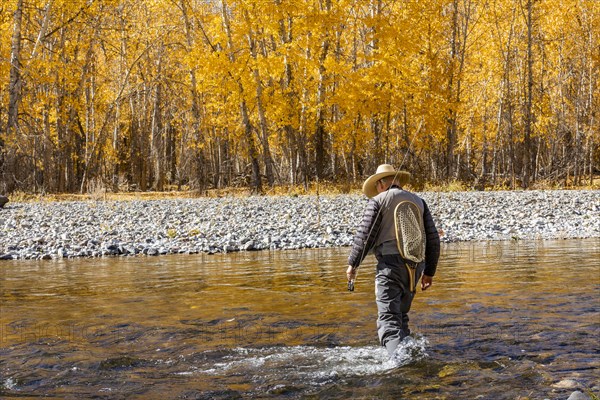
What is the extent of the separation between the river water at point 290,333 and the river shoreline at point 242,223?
275 cm

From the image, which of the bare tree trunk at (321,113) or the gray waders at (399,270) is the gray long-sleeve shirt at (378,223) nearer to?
the gray waders at (399,270)

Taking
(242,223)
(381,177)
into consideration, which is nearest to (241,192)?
(242,223)

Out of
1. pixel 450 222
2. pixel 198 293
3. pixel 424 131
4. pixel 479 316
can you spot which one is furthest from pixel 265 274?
pixel 424 131

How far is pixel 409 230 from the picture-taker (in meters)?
6.23

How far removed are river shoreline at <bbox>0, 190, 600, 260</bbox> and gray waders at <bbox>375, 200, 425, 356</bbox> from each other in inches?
340

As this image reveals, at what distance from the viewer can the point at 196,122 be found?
89.1ft

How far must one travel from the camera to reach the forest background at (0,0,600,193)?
1009 inches

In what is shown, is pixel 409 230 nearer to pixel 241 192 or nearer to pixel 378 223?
pixel 378 223

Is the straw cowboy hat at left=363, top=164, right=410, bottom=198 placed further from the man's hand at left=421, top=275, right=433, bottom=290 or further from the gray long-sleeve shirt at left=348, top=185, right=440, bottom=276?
the man's hand at left=421, top=275, right=433, bottom=290

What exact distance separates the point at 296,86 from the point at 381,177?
21.1 m

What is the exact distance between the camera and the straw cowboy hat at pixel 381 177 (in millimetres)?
6316

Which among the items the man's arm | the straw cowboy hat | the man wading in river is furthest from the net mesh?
the straw cowboy hat

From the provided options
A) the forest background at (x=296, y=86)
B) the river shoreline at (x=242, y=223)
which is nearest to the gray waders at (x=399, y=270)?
the river shoreline at (x=242, y=223)

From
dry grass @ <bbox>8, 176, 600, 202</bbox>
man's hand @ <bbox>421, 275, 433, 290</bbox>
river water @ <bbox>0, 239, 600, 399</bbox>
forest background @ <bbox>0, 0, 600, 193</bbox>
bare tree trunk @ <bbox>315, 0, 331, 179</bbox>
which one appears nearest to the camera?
river water @ <bbox>0, 239, 600, 399</bbox>
